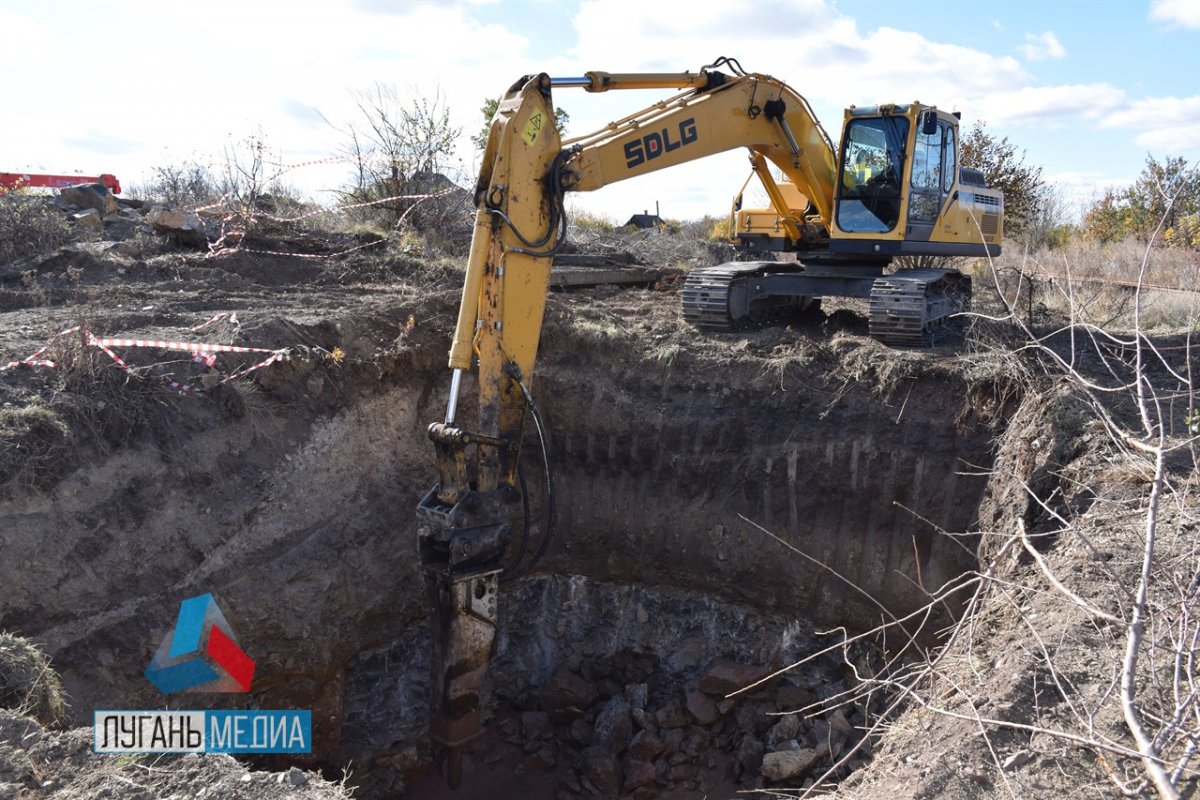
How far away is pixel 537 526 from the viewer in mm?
8094

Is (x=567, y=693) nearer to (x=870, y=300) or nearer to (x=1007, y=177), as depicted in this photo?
(x=870, y=300)

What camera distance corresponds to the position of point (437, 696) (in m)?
5.21

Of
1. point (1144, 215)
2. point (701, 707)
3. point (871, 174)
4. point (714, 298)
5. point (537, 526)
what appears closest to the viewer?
Answer: point (701, 707)

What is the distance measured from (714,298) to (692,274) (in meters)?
0.52

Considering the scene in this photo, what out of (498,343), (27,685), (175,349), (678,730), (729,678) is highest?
(498,343)

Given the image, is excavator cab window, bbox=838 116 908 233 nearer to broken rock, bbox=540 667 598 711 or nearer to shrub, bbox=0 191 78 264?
broken rock, bbox=540 667 598 711

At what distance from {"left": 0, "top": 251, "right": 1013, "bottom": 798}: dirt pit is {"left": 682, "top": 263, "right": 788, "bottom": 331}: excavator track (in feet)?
1.32

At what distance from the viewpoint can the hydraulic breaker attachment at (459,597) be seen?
5055mm

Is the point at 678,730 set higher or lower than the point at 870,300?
lower

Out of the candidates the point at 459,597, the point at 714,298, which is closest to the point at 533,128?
the point at 459,597

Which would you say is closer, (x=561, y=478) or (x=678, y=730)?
(x=678, y=730)

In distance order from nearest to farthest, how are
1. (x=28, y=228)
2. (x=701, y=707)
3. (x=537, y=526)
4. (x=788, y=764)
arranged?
1. (x=788, y=764)
2. (x=701, y=707)
3. (x=537, y=526)
4. (x=28, y=228)

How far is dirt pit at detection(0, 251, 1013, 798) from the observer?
604 cm

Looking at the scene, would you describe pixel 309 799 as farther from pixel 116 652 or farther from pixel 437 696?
pixel 116 652
